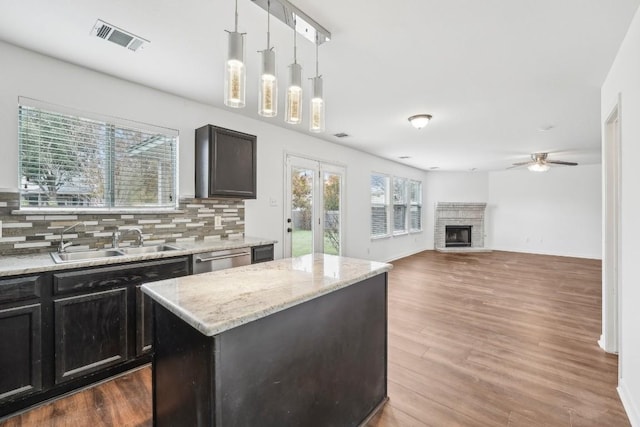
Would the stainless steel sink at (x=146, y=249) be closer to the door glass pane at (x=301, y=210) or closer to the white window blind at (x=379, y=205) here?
the door glass pane at (x=301, y=210)

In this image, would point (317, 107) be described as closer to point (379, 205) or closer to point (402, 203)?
point (379, 205)

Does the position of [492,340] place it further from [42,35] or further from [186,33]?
[42,35]

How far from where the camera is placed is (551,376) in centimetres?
231

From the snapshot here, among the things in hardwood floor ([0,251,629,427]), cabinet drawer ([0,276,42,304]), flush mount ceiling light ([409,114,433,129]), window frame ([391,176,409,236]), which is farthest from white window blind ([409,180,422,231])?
cabinet drawer ([0,276,42,304])

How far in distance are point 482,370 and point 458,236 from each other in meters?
7.45

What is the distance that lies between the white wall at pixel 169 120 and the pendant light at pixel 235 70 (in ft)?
4.98

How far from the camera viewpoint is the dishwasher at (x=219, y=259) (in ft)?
8.70

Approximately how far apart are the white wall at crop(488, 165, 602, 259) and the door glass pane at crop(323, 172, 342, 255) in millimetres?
5977

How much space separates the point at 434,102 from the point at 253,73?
2.03 metres

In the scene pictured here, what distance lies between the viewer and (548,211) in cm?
805

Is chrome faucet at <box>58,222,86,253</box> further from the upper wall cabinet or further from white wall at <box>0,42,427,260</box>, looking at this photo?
the upper wall cabinet

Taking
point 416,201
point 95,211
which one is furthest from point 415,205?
point 95,211

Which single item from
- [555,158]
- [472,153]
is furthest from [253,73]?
[555,158]

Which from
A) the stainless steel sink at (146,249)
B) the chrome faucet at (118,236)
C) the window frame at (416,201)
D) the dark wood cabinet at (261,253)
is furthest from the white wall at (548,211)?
the chrome faucet at (118,236)
